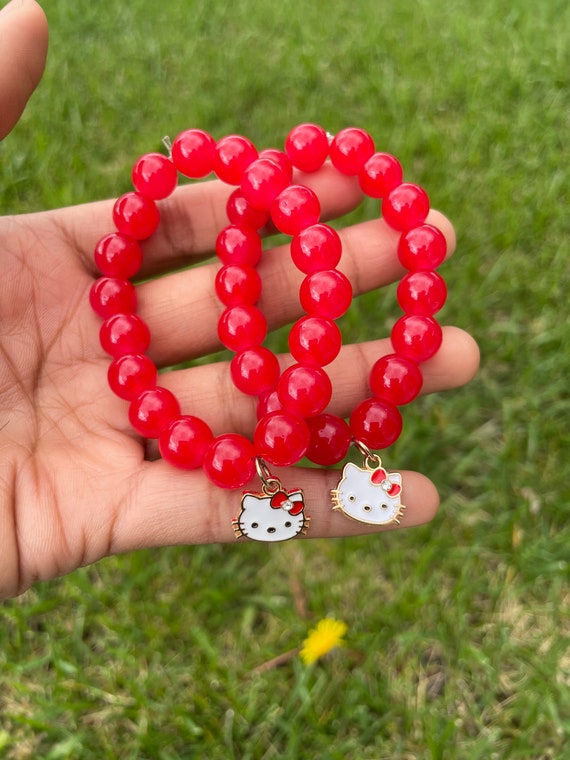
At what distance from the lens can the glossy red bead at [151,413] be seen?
243 centimetres

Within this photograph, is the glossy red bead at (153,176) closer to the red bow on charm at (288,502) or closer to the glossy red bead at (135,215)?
the glossy red bead at (135,215)

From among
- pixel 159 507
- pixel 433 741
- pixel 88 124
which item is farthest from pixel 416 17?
pixel 433 741

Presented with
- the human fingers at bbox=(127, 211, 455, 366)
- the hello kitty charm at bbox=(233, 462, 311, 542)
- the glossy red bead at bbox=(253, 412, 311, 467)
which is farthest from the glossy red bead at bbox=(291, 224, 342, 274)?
the hello kitty charm at bbox=(233, 462, 311, 542)

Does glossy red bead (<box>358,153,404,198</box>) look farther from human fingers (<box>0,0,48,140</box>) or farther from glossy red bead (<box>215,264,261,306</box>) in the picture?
human fingers (<box>0,0,48,140</box>)

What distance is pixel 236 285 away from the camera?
2582 mm

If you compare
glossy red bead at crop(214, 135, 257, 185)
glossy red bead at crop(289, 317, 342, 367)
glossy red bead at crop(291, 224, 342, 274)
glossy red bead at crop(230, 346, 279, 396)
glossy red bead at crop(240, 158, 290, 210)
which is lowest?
glossy red bead at crop(230, 346, 279, 396)

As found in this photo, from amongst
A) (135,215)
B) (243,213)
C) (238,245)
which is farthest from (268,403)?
(135,215)

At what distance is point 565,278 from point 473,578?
1434 mm

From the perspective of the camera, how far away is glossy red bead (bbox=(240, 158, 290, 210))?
8.54 ft

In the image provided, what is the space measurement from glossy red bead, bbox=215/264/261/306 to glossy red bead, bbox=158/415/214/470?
46 centimetres

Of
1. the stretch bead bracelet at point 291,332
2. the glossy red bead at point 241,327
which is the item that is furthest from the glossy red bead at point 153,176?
the glossy red bead at point 241,327

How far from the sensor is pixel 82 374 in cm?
263

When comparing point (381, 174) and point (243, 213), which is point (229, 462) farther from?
point (381, 174)

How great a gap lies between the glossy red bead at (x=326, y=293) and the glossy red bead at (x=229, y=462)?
0.49m
